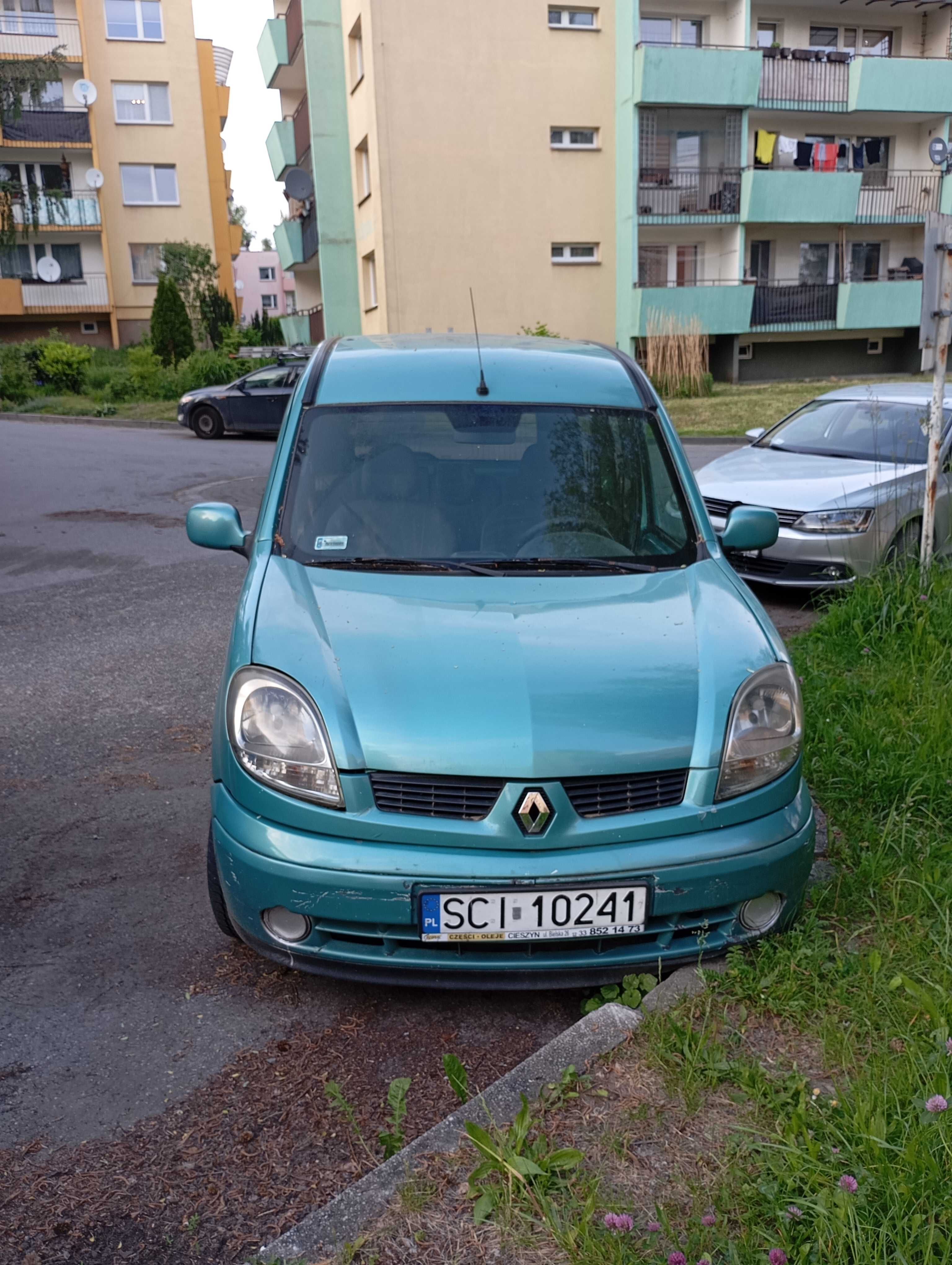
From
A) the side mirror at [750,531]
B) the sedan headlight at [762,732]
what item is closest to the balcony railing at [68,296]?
the side mirror at [750,531]

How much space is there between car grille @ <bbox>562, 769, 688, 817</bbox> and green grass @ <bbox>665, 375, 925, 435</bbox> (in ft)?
45.0

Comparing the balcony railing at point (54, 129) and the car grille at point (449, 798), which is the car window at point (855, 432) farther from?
the balcony railing at point (54, 129)

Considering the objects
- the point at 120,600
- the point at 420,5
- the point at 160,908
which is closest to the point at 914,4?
the point at 420,5

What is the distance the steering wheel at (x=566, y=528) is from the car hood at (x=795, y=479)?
4297 mm

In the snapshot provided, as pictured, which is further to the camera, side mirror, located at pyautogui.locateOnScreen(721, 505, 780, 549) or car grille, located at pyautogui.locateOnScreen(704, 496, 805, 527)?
car grille, located at pyautogui.locateOnScreen(704, 496, 805, 527)

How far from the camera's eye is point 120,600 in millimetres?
8328

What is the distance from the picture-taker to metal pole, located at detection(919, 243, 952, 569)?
20.3 ft

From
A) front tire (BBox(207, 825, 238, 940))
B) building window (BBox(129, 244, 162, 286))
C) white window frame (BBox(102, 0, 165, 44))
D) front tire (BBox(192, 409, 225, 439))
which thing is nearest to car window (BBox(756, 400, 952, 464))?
front tire (BBox(207, 825, 238, 940))

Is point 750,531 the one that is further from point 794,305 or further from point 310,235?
point 310,235

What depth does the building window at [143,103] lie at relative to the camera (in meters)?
40.0

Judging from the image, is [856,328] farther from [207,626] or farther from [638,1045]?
[638,1045]

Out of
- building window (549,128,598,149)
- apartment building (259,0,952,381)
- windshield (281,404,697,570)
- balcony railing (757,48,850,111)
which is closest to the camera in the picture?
windshield (281,404,697,570)

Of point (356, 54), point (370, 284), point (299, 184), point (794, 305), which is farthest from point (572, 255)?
point (299, 184)

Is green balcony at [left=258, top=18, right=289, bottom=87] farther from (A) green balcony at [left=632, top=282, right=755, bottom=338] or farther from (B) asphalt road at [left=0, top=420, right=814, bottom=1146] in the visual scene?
(B) asphalt road at [left=0, top=420, right=814, bottom=1146]
